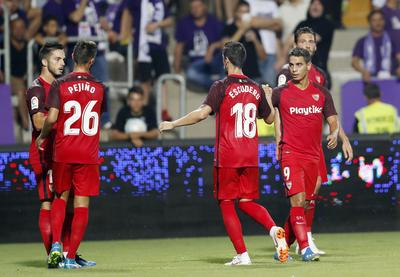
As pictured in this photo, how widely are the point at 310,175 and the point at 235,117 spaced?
100cm

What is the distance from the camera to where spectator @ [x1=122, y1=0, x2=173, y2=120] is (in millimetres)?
18828

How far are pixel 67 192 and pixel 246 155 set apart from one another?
5.59ft

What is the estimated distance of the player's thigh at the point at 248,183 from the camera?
12.2 m

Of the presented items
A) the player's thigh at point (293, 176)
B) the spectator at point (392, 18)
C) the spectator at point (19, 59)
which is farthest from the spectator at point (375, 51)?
the player's thigh at point (293, 176)

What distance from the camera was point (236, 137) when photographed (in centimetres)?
1214

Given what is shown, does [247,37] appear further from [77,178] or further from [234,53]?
[77,178]

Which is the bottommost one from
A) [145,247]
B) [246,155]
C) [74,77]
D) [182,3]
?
[145,247]

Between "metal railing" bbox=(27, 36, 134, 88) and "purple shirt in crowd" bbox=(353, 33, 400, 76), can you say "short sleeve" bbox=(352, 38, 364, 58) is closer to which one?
"purple shirt in crowd" bbox=(353, 33, 400, 76)

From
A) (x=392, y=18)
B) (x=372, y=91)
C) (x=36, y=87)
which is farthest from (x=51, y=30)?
(x=36, y=87)

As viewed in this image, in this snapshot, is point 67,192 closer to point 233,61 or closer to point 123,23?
point 233,61

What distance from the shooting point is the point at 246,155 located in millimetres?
12125

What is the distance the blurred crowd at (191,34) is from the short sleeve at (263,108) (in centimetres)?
611

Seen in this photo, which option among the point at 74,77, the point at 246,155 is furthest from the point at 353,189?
the point at 74,77

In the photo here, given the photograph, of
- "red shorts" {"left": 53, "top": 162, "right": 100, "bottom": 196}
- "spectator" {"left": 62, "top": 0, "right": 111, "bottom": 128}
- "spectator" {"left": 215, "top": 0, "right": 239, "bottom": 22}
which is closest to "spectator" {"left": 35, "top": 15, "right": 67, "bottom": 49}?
"spectator" {"left": 62, "top": 0, "right": 111, "bottom": 128}
